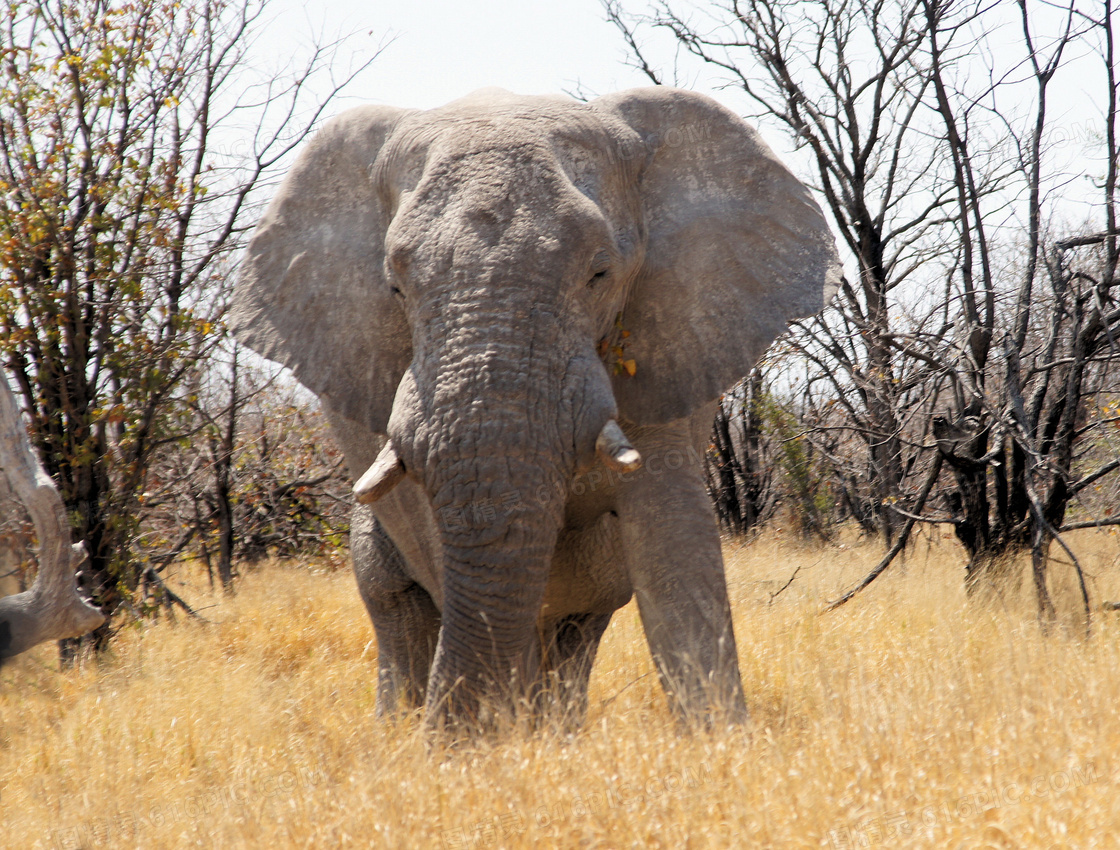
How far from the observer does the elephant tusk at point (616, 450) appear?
3.13 metres

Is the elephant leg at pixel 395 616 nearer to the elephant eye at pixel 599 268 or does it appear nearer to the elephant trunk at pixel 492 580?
the elephant trunk at pixel 492 580

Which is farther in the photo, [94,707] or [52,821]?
[94,707]

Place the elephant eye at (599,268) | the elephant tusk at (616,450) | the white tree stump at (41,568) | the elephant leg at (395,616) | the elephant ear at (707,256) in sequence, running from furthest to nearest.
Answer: the elephant leg at (395,616)
the elephant ear at (707,256)
the elephant eye at (599,268)
the elephant tusk at (616,450)
the white tree stump at (41,568)

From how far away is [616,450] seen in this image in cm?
320

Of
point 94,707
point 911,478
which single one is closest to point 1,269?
point 94,707

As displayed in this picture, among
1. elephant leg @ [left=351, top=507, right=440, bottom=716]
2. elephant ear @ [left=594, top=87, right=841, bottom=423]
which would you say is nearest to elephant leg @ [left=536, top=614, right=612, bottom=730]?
elephant leg @ [left=351, top=507, right=440, bottom=716]

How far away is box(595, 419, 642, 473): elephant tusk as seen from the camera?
3.13m

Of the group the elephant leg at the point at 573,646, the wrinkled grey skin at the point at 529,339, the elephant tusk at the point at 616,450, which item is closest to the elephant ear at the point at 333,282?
the wrinkled grey skin at the point at 529,339

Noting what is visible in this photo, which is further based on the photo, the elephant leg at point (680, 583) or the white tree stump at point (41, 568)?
the elephant leg at point (680, 583)

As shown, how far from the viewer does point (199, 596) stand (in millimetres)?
9281

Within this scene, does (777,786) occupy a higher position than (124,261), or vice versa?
(124,261)

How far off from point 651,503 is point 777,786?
1.10 metres

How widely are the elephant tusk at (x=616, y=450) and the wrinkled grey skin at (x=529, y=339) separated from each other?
6 cm

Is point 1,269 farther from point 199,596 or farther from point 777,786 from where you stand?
point 777,786
